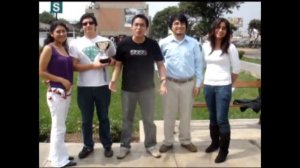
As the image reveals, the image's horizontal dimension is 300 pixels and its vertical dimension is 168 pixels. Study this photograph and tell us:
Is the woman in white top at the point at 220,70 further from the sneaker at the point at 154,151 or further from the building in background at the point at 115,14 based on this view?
the building in background at the point at 115,14

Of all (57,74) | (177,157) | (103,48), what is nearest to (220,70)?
(177,157)

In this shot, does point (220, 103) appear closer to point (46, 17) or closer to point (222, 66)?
point (222, 66)

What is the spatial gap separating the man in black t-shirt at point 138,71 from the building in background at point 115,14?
0.45ft

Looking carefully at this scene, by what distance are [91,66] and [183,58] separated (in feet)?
3.46

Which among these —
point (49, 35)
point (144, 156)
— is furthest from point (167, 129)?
point (49, 35)

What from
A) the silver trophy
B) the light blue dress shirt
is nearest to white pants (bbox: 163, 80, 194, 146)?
the light blue dress shirt

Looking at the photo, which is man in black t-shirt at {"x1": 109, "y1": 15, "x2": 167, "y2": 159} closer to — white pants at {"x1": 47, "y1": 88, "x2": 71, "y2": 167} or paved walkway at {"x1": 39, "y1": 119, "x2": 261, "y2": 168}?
paved walkway at {"x1": 39, "y1": 119, "x2": 261, "y2": 168}

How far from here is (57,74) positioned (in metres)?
3.60

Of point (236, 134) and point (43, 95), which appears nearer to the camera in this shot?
point (236, 134)

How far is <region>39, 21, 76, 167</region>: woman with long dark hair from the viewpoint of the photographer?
3.52 meters
